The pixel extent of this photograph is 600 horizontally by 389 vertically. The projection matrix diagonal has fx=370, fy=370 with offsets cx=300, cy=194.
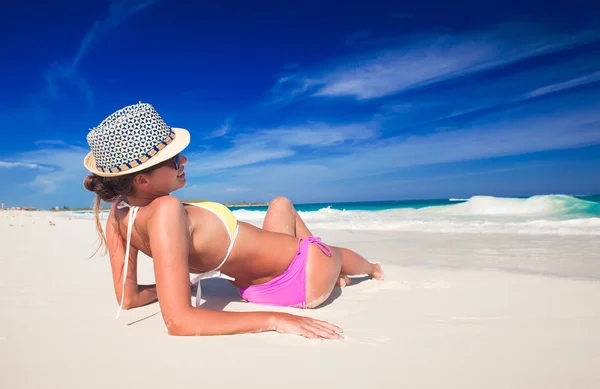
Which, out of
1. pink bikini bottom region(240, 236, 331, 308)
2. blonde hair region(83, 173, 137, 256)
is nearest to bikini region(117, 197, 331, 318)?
pink bikini bottom region(240, 236, 331, 308)

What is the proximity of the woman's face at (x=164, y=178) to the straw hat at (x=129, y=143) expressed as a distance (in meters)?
0.09

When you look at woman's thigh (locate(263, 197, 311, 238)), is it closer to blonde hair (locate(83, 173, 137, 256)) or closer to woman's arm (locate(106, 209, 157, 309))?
woman's arm (locate(106, 209, 157, 309))

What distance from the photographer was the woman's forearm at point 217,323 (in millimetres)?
2010

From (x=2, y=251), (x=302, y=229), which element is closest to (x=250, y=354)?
(x=302, y=229)

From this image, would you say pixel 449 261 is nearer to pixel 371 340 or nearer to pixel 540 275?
pixel 540 275

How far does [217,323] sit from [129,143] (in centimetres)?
112

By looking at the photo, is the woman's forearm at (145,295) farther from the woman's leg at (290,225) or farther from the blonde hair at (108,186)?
the woman's leg at (290,225)

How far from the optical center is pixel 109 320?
256 cm

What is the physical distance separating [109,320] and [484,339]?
2.40 metres

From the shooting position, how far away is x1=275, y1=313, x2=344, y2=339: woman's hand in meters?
2.04

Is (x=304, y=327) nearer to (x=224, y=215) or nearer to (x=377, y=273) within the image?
(x=224, y=215)

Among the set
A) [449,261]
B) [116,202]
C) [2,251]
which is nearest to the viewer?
[116,202]

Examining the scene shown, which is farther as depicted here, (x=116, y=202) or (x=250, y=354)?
(x=116, y=202)

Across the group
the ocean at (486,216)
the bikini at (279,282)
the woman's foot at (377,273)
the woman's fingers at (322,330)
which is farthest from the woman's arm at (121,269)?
the ocean at (486,216)
